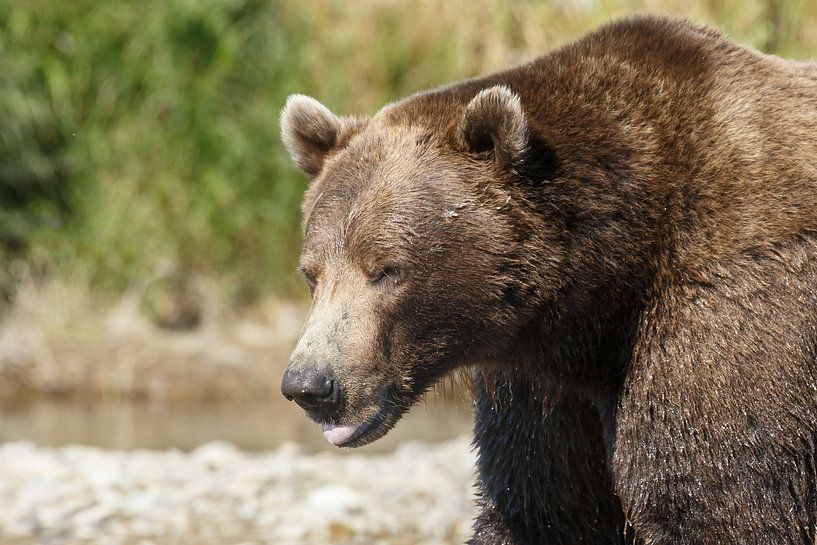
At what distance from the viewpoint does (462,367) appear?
16.7 ft

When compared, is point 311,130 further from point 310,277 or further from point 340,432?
point 340,432

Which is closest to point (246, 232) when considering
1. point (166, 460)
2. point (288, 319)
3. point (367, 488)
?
point (288, 319)

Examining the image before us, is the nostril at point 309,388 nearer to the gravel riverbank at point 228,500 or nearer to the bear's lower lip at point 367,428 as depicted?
the bear's lower lip at point 367,428

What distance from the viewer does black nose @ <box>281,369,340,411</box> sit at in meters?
4.49

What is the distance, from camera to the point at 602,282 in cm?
485

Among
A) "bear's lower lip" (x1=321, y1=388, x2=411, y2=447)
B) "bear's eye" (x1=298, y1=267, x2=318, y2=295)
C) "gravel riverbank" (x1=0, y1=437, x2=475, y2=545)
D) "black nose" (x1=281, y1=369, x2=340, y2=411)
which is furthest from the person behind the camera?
"gravel riverbank" (x1=0, y1=437, x2=475, y2=545)

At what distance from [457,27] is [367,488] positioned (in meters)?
8.06

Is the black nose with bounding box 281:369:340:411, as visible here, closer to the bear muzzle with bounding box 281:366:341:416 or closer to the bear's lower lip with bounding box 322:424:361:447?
the bear muzzle with bounding box 281:366:341:416

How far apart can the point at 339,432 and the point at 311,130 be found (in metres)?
1.31

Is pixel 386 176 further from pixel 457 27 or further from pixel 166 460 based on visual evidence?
pixel 457 27

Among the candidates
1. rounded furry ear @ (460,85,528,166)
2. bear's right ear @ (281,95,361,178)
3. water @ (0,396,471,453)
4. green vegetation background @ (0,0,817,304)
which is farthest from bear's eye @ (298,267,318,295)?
green vegetation background @ (0,0,817,304)

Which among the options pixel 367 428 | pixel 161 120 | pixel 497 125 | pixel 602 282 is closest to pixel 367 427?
pixel 367 428

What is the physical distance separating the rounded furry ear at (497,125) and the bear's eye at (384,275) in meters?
0.57

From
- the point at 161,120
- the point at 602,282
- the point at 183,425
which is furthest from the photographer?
the point at 161,120
